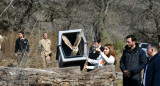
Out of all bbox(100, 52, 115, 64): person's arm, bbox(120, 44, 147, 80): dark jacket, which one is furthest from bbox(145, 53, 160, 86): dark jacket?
bbox(100, 52, 115, 64): person's arm

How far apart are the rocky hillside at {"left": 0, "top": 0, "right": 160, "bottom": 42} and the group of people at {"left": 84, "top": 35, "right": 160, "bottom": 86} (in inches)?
436

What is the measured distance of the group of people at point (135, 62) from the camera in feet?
17.7

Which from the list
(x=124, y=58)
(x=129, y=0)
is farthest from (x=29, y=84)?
(x=129, y=0)

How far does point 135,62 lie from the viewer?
6613mm

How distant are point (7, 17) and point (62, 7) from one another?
3.53m

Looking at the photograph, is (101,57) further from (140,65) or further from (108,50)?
(140,65)

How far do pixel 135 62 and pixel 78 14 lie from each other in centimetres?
1431

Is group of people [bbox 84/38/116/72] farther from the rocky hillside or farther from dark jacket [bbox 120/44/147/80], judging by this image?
the rocky hillside

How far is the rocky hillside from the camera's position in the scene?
1908cm

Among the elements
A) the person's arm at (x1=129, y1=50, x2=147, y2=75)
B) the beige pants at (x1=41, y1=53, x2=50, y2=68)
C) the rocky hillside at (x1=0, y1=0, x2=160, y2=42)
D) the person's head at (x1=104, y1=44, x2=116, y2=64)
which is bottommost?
the beige pants at (x1=41, y1=53, x2=50, y2=68)

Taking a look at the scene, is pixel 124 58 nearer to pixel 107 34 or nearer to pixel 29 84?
pixel 29 84

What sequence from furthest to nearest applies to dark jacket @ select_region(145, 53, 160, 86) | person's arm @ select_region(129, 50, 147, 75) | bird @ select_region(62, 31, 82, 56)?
1. bird @ select_region(62, 31, 82, 56)
2. person's arm @ select_region(129, 50, 147, 75)
3. dark jacket @ select_region(145, 53, 160, 86)

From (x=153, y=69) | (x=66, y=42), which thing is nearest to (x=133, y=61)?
(x=153, y=69)

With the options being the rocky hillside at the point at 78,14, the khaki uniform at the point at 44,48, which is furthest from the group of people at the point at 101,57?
the rocky hillside at the point at 78,14
